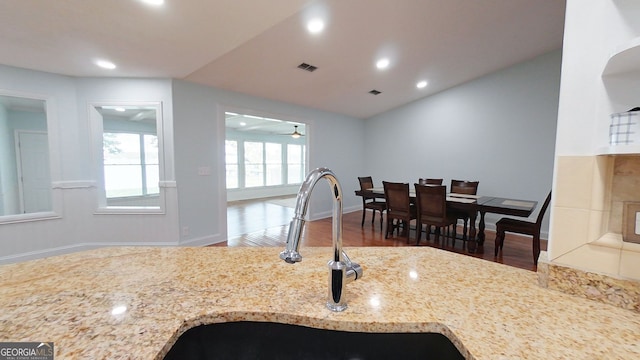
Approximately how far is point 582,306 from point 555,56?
481 centimetres

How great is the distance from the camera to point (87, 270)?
954 millimetres

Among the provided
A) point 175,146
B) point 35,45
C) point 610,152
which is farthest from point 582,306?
point 35,45

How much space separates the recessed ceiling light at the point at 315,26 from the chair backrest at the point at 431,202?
7.53 ft

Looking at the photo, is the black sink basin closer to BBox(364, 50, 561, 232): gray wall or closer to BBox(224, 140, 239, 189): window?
BBox(364, 50, 561, 232): gray wall

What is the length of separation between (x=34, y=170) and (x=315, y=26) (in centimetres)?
391

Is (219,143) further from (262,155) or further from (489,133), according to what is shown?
(262,155)

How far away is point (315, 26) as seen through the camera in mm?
2707

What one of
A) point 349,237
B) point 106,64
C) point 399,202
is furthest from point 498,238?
point 106,64

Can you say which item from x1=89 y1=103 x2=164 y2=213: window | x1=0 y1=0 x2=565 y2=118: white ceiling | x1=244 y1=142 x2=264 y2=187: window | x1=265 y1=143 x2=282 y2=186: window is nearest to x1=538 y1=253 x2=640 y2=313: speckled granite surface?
x1=0 y1=0 x2=565 y2=118: white ceiling

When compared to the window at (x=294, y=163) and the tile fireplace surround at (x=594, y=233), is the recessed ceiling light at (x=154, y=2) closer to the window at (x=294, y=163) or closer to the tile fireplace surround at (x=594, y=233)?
the tile fireplace surround at (x=594, y=233)

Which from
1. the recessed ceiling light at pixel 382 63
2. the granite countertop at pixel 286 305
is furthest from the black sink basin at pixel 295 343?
the recessed ceiling light at pixel 382 63

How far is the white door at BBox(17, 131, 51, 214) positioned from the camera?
3152 millimetres

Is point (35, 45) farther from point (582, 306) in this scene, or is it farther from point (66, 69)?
point (582, 306)

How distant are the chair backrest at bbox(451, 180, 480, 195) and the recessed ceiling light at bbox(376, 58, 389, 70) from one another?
235 cm
